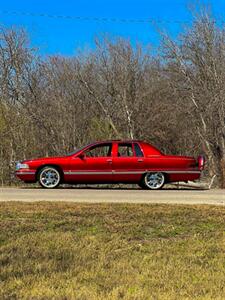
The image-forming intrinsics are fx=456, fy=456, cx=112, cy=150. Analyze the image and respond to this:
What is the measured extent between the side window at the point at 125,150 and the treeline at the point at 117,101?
26.1 ft

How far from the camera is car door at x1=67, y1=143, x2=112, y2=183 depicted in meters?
14.7

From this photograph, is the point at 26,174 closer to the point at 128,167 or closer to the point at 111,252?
the point at 128,167

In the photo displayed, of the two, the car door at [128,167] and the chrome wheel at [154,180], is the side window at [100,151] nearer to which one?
the car door at [128,167]

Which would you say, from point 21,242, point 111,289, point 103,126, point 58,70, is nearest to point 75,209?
point 21,242

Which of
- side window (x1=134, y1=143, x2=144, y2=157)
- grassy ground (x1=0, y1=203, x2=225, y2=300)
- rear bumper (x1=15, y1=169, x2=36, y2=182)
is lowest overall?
grassy ground (x1=0, y1=203, x2=225, y2=300)

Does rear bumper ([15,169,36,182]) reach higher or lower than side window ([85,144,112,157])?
lower

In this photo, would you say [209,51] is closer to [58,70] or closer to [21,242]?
[58,70]

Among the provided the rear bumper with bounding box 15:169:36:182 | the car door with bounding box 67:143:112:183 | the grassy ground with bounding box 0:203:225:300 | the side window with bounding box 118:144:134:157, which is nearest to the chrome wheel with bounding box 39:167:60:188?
the rear bumper with bounding box 15:169:36:182

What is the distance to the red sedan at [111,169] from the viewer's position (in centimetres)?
1478

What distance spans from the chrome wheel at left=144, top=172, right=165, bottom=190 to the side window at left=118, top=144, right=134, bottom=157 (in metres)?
0.94

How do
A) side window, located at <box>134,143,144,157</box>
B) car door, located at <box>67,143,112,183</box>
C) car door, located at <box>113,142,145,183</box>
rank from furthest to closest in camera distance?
side window, located at <box>134,143,144,157</box>, car door, located at <box>113,142,145,183</box>, car door, located at <box>67,143,112,183</box>

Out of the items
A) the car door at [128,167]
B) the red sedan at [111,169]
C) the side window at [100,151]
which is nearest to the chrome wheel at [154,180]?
the red sedan at [111,169]

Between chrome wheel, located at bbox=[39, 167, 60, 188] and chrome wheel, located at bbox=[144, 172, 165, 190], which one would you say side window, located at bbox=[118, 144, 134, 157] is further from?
chrome wheel, located at bbox=[39, 167, 60, 188]

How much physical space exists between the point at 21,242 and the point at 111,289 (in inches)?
84.1
